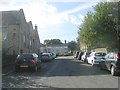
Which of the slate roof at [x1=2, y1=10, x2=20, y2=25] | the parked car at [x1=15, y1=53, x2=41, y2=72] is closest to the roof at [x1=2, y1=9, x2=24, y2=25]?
the slate roof at [x1=2, y1=10, x2=20, y2=25]

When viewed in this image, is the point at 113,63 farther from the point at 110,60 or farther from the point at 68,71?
the point at 68,71

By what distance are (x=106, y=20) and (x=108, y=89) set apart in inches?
1746

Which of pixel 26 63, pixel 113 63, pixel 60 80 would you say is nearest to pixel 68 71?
pixel 26 63

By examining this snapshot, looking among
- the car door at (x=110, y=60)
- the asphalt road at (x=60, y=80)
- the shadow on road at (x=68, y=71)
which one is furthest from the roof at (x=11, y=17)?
the car door at (x=110, y=60)

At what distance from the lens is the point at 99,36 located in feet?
192

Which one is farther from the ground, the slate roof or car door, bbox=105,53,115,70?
the slate roof

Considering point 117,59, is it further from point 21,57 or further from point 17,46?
point 17,46

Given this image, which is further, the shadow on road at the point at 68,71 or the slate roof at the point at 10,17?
the slate roof at the point at 10,17

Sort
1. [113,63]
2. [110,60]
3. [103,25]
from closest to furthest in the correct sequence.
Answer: [113,63] < [110,60] < [103,25]

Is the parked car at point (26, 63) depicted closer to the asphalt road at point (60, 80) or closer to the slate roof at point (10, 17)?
the asphalt road at point (60, 80)

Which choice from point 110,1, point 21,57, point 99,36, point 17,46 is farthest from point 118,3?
point 21,57

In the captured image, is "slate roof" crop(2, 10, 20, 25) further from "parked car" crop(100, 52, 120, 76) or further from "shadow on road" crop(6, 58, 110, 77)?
"parked car" crop(100, 52, 120, 76)

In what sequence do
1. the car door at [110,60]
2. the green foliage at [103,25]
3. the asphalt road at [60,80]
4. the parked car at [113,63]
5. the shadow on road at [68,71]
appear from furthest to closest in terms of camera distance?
the green foliage at [103,25]
the shadow on road at [68,71]
the car door at [110,60]
the parked car at [113,63]
the asphalt road at [60,80]

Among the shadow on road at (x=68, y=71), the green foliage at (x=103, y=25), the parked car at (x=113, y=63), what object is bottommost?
the shadow on road at (x=68, y=71)
